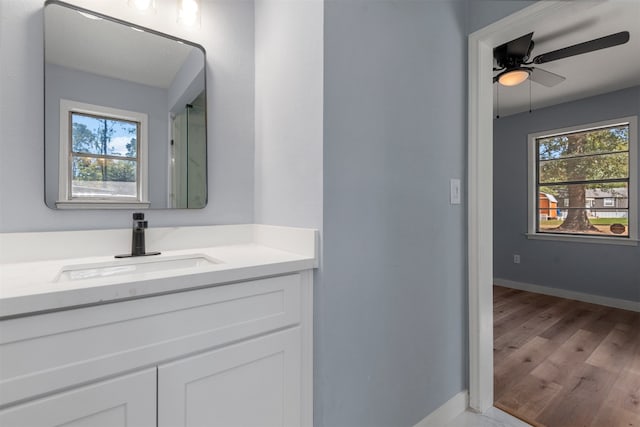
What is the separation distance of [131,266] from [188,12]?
1.07 metres

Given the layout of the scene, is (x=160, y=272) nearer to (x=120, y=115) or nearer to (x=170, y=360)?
(x=170, y=360)

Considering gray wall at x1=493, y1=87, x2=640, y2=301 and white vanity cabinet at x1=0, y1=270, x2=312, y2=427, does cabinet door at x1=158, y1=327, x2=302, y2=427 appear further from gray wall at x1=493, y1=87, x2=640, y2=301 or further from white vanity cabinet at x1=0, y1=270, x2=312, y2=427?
gray wall at x1=493, y1=87, x2=640, y2=301

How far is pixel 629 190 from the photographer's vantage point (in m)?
3.24

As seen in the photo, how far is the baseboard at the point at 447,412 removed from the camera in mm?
1390

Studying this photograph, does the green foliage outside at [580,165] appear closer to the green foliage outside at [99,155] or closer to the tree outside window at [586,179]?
the tree outside window at [586,179]

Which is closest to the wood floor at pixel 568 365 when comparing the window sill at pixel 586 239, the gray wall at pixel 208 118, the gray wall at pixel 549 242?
the gray wall at pixel 549 242

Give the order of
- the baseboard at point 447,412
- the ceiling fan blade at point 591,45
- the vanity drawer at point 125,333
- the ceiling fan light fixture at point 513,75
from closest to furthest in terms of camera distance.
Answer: the vanity drawer at point 125,333 → the baseboard at point 447,412 → the ceiling fan blade at point 591,45 → the ceiling fan light fixture at point 513,75

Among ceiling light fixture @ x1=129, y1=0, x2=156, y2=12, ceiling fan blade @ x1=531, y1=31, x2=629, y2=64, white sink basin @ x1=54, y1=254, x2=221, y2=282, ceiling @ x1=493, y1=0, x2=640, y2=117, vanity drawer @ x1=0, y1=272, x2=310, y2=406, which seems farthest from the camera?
ceiling @ x1=493, y1=0, x2=640, y2=117

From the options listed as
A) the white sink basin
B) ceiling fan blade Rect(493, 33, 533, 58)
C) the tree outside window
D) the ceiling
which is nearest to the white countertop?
the white sink basin

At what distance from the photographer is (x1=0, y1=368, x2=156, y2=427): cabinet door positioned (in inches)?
25.5

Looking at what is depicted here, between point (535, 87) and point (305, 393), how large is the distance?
369 centimetres

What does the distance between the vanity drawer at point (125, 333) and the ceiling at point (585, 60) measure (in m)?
1.63

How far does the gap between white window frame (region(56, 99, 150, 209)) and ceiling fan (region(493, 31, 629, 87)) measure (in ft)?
7.15

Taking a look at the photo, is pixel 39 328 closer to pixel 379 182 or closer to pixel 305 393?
pixel 305 393
